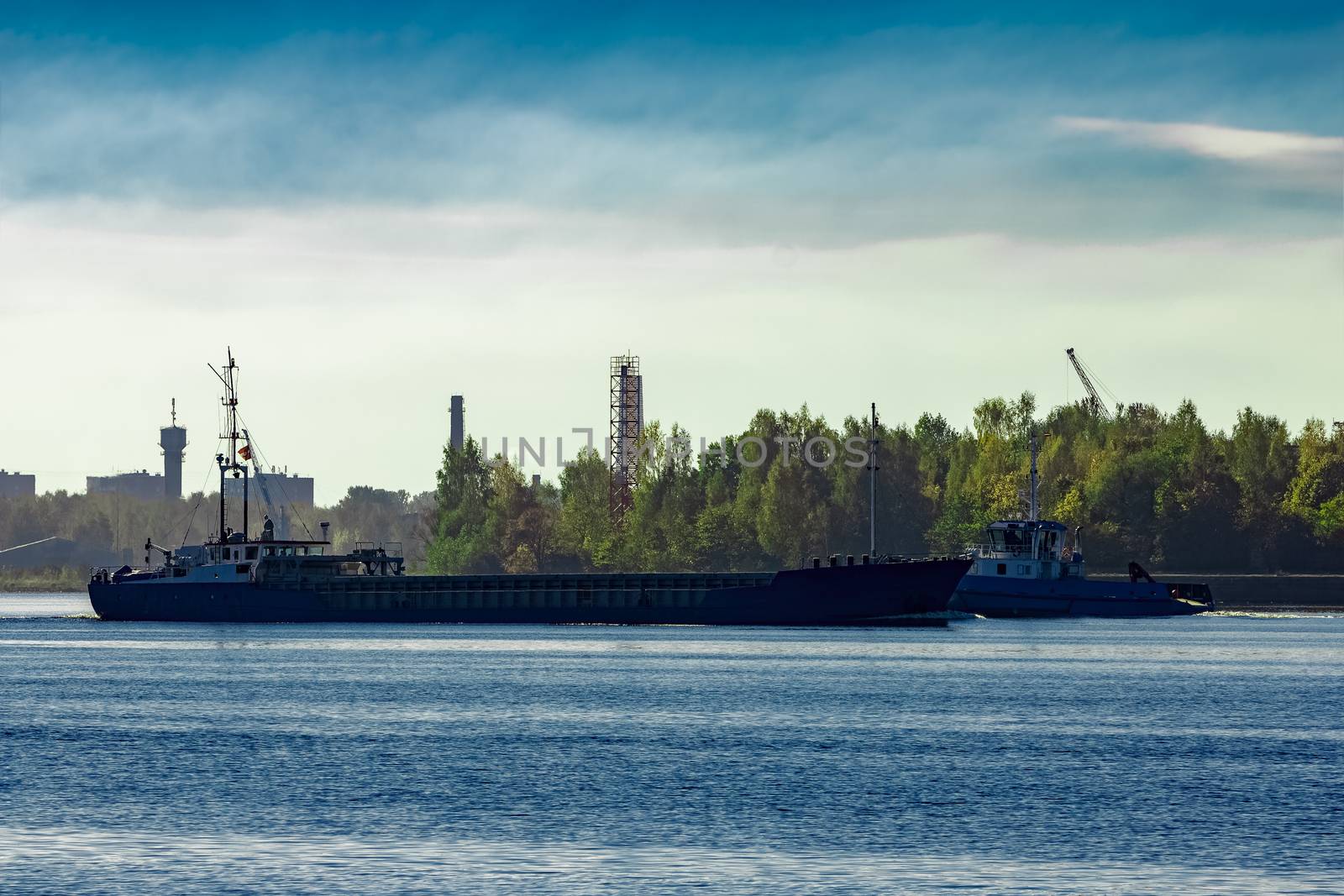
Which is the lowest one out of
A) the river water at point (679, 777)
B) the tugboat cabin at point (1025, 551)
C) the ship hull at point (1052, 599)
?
the river water at point (679, 777)

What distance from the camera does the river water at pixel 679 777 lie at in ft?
119

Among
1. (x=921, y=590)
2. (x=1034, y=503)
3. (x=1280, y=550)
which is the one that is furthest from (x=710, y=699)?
(x=1280, y=550)

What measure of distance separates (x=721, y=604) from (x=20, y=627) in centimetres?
6975

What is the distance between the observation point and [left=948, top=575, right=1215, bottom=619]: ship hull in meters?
151

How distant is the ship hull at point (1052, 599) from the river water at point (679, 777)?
52034 mm

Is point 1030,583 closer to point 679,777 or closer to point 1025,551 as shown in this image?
point 1025,551

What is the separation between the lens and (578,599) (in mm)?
141000

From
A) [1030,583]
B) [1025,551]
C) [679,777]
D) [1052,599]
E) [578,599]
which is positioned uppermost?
[1025,551]

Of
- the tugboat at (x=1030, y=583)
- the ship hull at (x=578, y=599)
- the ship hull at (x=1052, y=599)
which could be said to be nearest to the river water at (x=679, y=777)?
the ship hull at (x=578, y=599)

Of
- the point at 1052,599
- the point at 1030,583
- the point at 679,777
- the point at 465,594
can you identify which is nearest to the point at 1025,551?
the point at 1030,583

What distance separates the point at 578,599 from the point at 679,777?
91.4m

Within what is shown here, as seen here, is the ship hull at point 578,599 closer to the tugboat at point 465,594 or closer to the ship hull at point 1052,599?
the tugboat at point 465,594

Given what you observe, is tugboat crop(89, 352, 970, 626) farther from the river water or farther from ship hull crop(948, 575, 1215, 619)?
the river water

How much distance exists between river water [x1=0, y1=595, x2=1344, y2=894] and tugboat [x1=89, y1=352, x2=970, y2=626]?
29.8 meters
